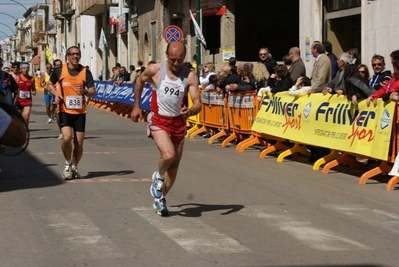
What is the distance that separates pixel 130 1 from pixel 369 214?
134 ft

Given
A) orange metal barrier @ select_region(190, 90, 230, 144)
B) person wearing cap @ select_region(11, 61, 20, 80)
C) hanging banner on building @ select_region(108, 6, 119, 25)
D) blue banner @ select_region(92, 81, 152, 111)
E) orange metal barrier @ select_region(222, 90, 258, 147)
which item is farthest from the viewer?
hanging banner on building @ select_region(108, 6, 119, 25)

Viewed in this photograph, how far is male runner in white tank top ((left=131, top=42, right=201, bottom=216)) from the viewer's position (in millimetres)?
9047

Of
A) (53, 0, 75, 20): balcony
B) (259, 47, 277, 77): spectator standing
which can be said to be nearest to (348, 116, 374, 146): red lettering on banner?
(259, 47, 277, 77): spectator standing

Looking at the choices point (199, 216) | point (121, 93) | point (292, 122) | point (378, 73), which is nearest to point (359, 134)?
point (378, 73)

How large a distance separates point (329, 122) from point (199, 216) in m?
4.87

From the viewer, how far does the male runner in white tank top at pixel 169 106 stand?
356 inches

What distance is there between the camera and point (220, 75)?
18641 millimetres

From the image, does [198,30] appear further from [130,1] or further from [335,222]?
[130,1]

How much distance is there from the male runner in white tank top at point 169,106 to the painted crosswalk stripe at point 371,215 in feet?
6.99

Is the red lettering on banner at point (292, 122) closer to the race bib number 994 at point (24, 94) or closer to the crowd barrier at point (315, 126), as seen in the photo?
the crowd barrier at point (315, 126)

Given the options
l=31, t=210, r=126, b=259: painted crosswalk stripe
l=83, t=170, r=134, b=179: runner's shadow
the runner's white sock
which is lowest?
l=83, t=170, r=134, b=179: runner's shadow

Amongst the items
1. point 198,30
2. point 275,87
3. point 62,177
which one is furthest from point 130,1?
point 62,177

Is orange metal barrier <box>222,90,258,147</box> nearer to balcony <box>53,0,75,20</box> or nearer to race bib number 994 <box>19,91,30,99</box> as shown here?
race bib number 994 <box>19,91,30,99</box>

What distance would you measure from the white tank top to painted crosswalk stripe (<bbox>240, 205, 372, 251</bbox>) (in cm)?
147
